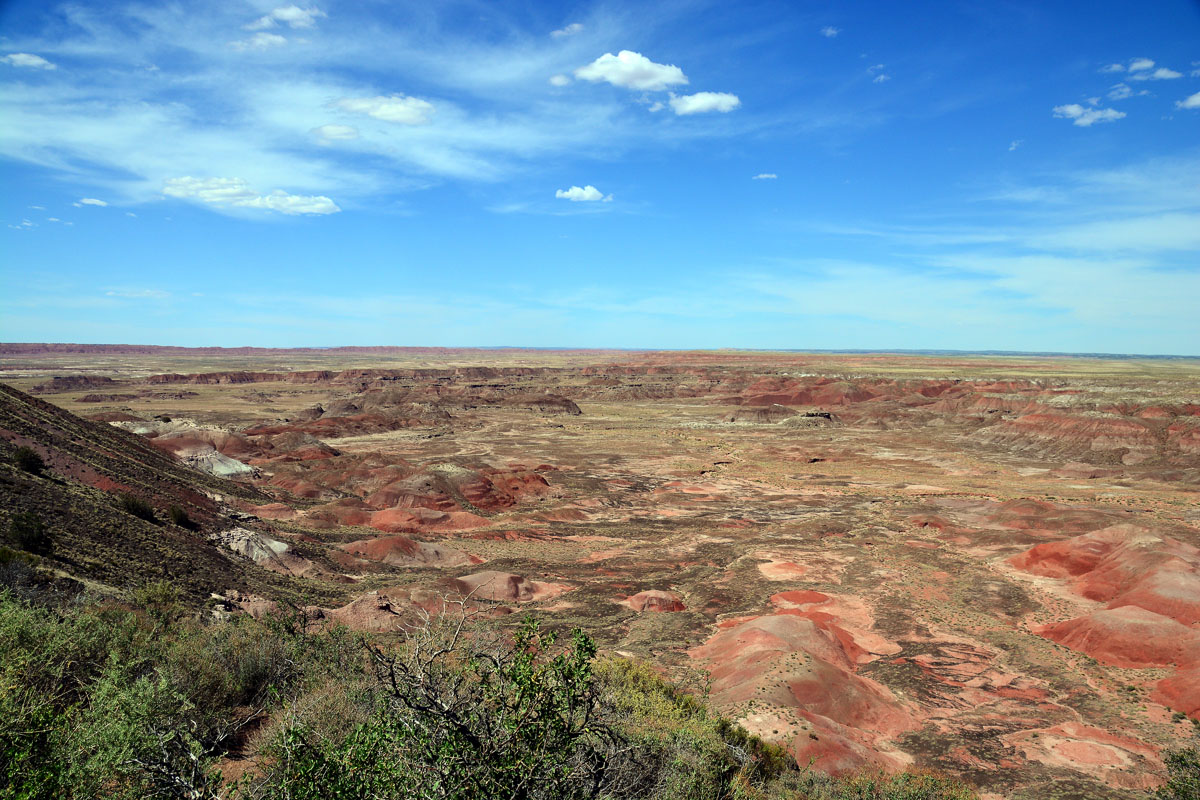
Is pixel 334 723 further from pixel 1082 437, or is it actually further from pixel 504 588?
pixel 1082 437

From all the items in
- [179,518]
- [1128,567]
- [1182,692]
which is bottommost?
[1182,692]

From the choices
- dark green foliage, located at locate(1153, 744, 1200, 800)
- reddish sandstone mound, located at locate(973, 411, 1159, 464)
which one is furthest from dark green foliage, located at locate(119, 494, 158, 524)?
reddish sandstone mound, located at locate(973, 411, 1159, 464)

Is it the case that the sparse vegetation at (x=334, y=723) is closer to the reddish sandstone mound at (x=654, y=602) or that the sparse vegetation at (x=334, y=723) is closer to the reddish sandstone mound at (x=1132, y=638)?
the reddish sandstone mound at (x=654, y=602)

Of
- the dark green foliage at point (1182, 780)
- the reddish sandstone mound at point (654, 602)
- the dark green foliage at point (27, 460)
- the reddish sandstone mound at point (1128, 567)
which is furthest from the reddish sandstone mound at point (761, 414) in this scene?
the dark green foliage at point (27, 460)

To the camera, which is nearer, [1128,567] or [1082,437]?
[1128,567]

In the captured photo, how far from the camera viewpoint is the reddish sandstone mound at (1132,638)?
23.0m

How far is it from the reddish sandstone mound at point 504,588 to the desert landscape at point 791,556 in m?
0.15

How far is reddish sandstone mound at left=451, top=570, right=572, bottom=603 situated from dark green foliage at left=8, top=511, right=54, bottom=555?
1531 centimetres

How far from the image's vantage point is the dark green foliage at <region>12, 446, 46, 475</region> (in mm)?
23281

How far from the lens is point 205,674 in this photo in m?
11.1

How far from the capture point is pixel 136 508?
2503 cm

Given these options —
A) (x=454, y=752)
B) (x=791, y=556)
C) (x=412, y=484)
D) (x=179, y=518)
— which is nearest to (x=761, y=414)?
(x=791, y=556)

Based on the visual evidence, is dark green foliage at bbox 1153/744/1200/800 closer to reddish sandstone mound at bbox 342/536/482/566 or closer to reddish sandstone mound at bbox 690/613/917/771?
reddish sandstone mound at bbox 690/613/917/771

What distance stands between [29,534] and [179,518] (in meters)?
11.3
